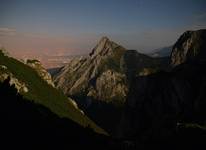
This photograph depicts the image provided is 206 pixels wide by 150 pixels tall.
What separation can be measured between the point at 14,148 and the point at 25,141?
18266 mm

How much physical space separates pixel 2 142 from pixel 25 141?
18.4m

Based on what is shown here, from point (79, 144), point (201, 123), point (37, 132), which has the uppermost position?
point (201, 123)

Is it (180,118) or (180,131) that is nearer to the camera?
(180,131)

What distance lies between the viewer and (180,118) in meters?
180

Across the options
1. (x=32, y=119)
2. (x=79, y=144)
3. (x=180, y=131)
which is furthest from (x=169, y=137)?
(x=32, y=119)

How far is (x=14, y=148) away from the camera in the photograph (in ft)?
429

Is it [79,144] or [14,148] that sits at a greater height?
[14,148]

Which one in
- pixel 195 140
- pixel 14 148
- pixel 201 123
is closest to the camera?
pixel 14 148

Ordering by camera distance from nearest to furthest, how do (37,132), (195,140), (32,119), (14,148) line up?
(14,148)
(195,140)
(37,132)
(32,119)

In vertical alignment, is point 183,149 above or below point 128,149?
above

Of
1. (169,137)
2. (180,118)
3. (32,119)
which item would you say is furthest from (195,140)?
(32,119)

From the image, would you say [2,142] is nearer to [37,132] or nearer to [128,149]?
[37,132]

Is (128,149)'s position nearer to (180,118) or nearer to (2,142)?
(180,118)

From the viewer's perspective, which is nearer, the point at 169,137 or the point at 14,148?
the point at 14,148
